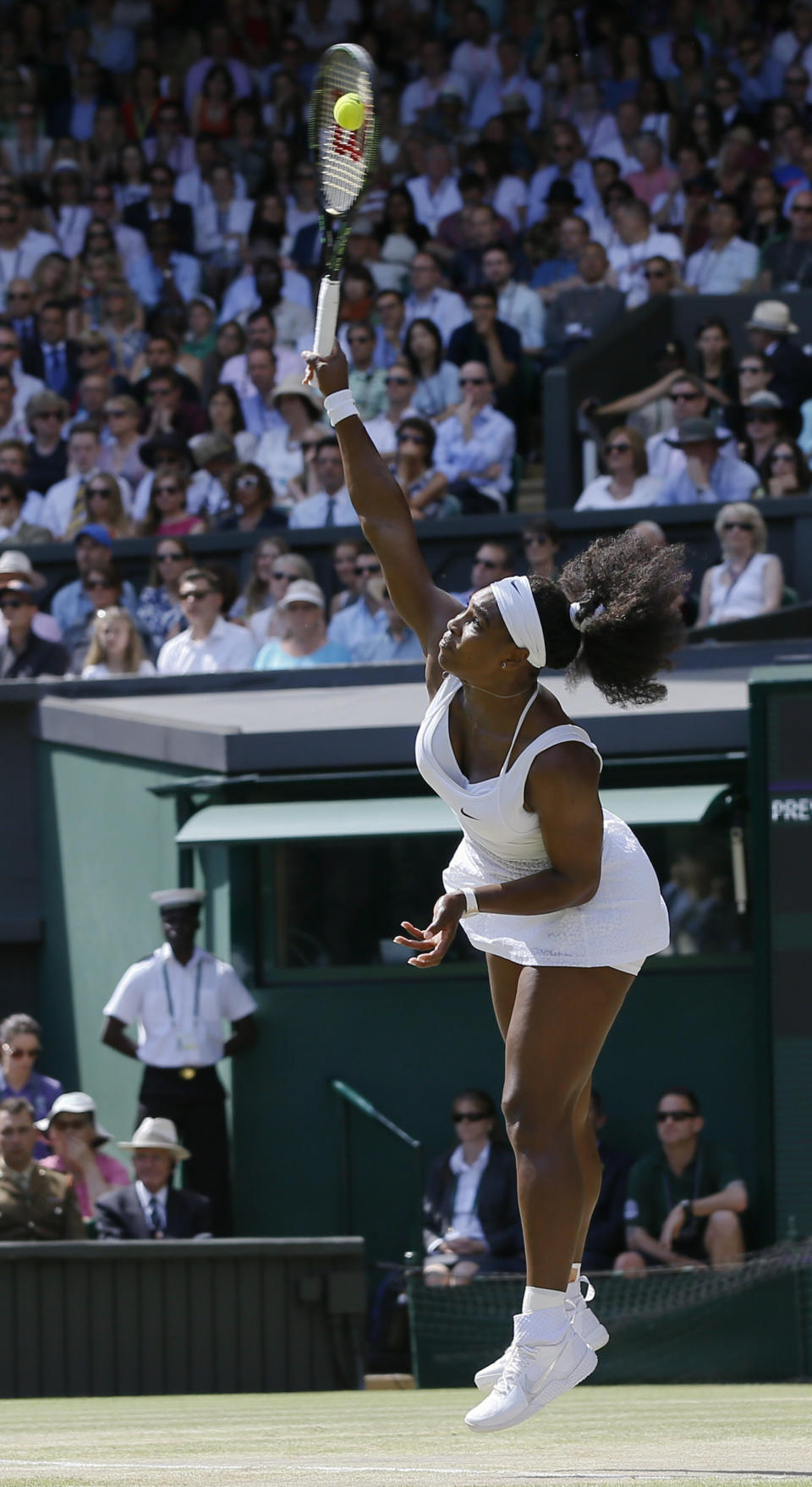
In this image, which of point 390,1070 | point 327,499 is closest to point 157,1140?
point 390,1070

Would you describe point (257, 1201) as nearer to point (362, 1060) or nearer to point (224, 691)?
point (362, 1060)

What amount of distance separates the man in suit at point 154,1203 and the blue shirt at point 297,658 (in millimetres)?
2985

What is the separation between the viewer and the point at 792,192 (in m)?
14.3

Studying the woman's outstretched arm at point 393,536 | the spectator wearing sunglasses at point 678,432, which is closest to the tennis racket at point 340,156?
the woman's outstretched arm at point 393,536

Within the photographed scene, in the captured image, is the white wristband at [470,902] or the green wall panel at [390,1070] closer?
the white wristband at [470,902]

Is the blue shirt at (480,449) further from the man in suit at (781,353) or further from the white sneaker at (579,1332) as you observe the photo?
the white sneaker at (579,1332)

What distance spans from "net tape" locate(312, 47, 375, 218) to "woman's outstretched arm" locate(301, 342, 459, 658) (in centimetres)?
67

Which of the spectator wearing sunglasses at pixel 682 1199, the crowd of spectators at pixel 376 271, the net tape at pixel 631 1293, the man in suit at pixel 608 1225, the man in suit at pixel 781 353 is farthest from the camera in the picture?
the man in suit at pixel 781 353

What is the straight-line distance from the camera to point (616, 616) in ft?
15.5

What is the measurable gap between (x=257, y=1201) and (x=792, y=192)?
24.4ft

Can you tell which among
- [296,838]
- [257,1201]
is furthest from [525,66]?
[257,1201]

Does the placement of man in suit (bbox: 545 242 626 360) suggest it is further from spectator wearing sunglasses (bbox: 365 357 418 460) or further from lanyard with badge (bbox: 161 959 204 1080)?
lanyard with badge (bbox: 161 959 204 1080)

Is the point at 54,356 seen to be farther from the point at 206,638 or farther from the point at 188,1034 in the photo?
the point at 188,1034

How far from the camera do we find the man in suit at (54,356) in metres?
15.3
